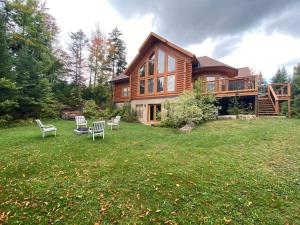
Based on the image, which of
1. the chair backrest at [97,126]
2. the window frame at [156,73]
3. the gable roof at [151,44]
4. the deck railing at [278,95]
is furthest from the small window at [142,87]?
the deck railing at [278,95]

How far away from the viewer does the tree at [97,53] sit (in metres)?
26.1

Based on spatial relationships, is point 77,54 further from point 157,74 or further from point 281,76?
point 281,76

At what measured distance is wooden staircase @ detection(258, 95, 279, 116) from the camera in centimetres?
1282

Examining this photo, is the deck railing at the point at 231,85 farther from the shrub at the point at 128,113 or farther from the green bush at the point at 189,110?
the shrub at the point at 128,113

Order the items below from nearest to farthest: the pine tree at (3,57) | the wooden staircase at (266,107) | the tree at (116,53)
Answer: the pine tree at (3,57)
the wooden staircase at (266,107)
the tree at (116,53)

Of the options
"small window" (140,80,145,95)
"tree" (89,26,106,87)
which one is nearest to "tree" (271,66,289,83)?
"small window" (140,80,145,95)

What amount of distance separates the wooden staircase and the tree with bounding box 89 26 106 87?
2160cm

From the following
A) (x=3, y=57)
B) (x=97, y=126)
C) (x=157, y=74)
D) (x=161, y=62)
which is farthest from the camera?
(x=157, y=74)

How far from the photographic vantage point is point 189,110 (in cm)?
1122

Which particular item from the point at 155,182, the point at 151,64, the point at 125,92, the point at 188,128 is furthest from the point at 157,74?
the point at 155,182

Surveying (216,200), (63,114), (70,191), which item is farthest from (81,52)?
(216,200)

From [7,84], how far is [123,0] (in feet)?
32.0

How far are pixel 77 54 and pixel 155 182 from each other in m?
26.6

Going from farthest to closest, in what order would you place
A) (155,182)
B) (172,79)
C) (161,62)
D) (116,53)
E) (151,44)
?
(116,53) → (151,44) → (161,62) → (172,79) → (155,182)
